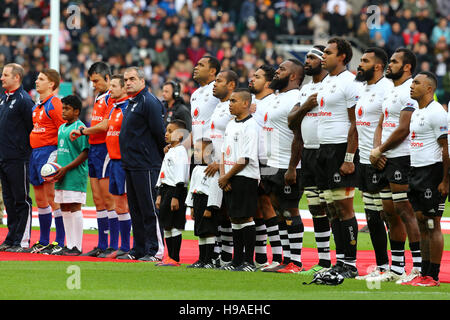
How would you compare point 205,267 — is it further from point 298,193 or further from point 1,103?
point 1,103

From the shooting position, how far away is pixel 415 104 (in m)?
9.28

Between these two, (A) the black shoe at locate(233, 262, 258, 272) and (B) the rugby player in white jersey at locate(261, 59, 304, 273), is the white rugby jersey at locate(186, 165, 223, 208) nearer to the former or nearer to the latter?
(B) the rugby player in white jersey at locate(261, 59, 304, 273)

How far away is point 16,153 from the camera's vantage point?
41.8ft

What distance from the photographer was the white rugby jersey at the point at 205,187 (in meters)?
10.4

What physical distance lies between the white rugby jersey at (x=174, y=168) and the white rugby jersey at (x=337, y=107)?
179cm

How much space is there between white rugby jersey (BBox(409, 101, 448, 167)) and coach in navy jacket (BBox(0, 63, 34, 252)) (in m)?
5.74

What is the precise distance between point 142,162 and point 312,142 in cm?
245

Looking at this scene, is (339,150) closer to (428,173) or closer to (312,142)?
(312,142)

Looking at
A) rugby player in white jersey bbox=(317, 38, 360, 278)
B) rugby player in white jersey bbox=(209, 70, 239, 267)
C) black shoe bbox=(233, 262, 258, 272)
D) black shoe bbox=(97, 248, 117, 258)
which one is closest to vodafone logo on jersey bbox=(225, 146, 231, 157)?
rugby player in white jersey bbox=(209, 70, 239, 267)

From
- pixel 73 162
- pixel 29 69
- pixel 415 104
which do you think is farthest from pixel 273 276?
pixel 29 69

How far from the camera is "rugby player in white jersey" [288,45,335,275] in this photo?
9.94 meters

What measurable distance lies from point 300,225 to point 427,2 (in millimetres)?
23707

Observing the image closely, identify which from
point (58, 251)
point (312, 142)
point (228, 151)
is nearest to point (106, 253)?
point (58, 251)
